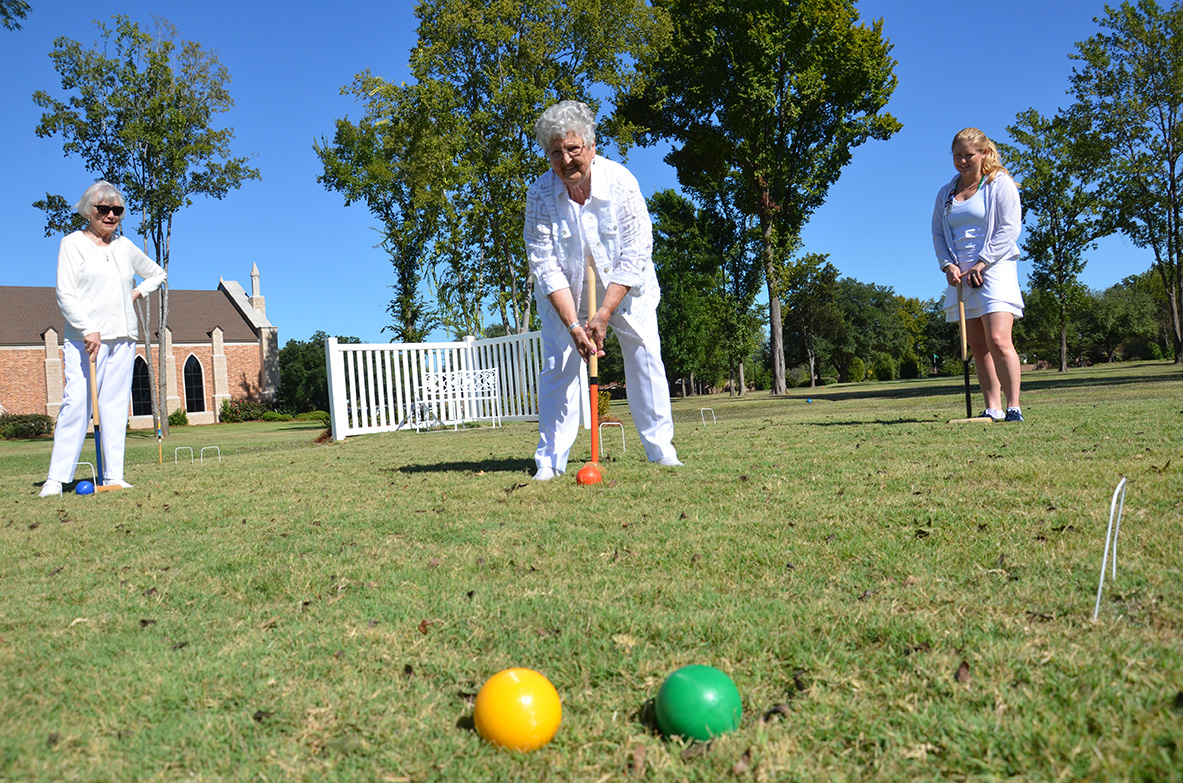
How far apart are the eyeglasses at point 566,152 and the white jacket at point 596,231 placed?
0.60 feet

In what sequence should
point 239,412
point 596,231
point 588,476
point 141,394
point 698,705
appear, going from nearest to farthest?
point 698,705 → point 588,476 → point 596,231 → point 141,394 → point 239,412

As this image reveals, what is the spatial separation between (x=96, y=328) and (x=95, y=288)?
1.00ft

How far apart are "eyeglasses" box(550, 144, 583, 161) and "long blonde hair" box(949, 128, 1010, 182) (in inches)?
142

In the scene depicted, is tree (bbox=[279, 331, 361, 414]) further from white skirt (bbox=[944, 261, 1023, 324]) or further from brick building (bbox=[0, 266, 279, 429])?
white skirt (bbox=[944, 261, 1023, 324])

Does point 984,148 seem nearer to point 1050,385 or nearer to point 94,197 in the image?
point 94,197

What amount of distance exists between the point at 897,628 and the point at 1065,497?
5.60ft

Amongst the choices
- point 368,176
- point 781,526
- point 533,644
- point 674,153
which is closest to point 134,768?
point 533,644

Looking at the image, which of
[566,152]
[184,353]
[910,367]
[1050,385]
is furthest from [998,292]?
[910,367]

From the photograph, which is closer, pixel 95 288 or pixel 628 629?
pixel 628 629

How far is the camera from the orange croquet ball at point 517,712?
5.26ft

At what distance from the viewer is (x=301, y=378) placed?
172ft

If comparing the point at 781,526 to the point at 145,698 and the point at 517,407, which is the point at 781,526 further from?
the point at 517,407

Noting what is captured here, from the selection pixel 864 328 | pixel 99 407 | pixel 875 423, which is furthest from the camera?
pixel 864 328

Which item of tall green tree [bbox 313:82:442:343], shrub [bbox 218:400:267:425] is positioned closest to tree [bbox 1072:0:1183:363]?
tall green tree [bbox 313:82:442:343]
